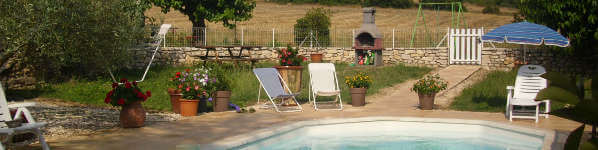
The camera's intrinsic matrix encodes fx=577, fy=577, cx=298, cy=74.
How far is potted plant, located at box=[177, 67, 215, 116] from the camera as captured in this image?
Answer: 859 cm

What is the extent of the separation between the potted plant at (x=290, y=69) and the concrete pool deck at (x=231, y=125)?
44 centimetres

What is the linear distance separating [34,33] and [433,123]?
5371mm

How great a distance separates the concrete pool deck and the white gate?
701 centimetres

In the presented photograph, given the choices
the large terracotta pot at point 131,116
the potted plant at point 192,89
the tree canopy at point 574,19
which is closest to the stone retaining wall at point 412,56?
the tree canopy at point 574,19

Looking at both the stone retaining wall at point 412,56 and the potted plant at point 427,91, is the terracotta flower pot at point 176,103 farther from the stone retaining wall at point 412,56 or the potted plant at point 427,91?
the stone retaining wall at point 412,56

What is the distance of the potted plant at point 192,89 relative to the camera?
8.59 metres

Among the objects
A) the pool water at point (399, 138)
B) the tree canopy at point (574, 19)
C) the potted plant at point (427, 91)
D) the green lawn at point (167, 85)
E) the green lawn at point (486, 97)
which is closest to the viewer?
the pool water at point (399, 138)

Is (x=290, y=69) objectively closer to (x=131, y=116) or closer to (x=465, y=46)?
(x=131, y=116)

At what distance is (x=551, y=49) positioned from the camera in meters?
16.3

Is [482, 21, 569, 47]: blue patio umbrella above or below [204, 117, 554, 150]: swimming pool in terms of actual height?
above

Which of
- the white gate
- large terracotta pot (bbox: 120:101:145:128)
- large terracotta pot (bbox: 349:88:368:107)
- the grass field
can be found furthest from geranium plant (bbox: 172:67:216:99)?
the grass field

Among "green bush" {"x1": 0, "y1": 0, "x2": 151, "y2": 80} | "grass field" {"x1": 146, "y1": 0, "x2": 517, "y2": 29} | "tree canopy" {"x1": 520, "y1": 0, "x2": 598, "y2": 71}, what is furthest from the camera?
"grass field" {"x1": 146, "y1": 0, "x2": 517, "y2": 29}

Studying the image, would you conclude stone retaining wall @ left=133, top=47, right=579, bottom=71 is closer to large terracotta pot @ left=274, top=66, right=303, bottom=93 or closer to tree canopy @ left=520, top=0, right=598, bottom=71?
tree canopy @ left=520, top=0, right=598, bottom=71

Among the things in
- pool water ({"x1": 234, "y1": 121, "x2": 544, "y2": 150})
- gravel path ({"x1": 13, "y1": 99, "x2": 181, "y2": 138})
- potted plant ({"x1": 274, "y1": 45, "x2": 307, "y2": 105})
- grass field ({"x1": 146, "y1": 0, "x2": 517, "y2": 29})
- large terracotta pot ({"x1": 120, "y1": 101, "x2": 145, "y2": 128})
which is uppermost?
grass field ({"x1": 146, "y1": 0, "x2": 517, "y2": 29})
